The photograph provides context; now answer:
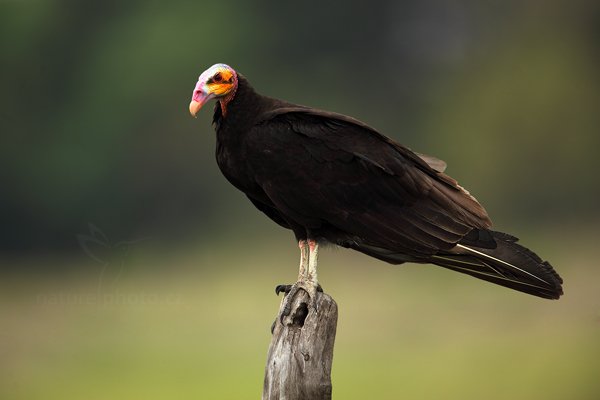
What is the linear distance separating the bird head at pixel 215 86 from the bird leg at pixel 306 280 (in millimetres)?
753

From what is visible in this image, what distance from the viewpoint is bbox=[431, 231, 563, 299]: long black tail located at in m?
3.96

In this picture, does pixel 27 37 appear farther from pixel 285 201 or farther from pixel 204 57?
pixel 285 201

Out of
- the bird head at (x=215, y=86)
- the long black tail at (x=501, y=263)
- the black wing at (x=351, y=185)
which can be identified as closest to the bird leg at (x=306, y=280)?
the black wing at (x=351, y=185)

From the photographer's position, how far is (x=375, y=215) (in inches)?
161

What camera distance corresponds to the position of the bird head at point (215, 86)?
4.15m

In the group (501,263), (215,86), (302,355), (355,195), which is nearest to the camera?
(302,355)

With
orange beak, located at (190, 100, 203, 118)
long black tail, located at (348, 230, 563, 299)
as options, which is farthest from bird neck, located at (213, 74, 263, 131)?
long black tail, located at (348, 230, 563, 299)

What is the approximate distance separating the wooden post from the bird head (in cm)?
103

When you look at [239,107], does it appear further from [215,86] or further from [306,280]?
[306,280]

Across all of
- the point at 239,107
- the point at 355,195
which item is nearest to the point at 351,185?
the point at 355,195

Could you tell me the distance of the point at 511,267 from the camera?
397 cm

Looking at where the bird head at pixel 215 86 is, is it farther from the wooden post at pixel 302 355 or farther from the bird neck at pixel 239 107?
the wooden post at pixel 302 355

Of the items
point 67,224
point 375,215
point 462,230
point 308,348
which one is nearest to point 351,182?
point 375,215

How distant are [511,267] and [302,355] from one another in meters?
0.99
